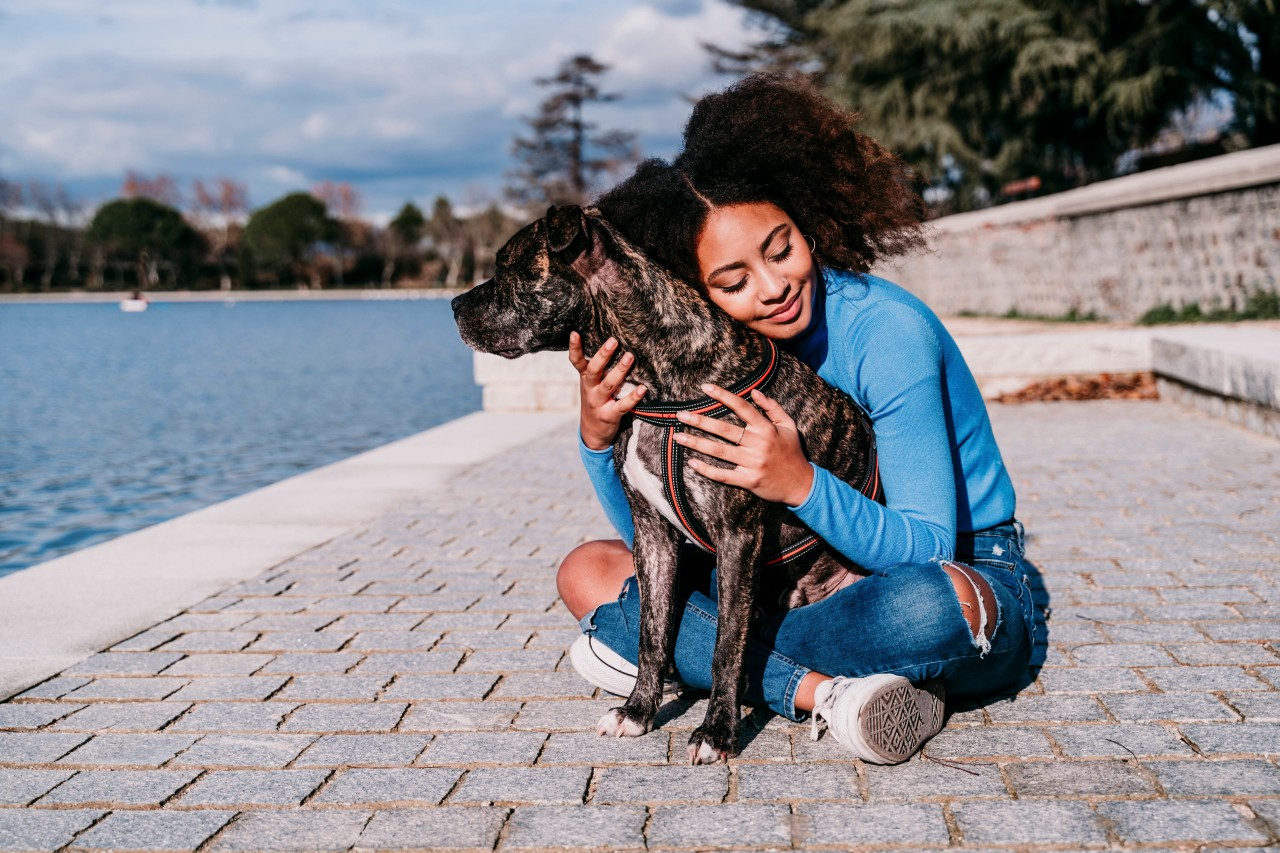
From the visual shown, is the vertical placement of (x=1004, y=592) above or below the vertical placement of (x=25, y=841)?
above

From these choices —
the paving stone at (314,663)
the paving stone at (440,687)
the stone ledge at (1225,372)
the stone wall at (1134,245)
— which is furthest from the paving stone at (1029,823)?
the stone wall at (1134,245)

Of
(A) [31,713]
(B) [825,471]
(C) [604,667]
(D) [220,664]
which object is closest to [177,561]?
(D) [220,664]

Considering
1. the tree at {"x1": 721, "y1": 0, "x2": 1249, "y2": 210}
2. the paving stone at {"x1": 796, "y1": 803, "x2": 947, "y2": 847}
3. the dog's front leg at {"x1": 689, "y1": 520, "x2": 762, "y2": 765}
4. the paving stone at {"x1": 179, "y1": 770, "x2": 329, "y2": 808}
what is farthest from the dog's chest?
the tree at {"x1": 721, "y1": 0, "x2": 1249, "y2": 210}

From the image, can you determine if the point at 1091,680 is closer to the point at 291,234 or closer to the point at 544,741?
the point at 544,741

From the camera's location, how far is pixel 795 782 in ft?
9.31

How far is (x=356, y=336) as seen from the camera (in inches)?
1561

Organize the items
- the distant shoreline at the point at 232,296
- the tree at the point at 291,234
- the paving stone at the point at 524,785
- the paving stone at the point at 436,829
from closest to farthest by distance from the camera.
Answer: the paving stone at the point at 436,829 < the paving stone at the point at 524,785 < the distant shoreline at the point at 232,296 < the tree at the point at 291,234

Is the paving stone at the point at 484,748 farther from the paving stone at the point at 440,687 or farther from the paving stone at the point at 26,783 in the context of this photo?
the paving stone at the point at 26,783

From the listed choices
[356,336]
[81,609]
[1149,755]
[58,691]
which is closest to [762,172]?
[1149,755]

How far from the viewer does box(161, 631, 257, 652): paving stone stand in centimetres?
416

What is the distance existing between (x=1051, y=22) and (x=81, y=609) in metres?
27.9

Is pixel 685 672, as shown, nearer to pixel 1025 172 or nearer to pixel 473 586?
pixel 473 586

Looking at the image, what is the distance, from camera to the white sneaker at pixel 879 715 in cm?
279

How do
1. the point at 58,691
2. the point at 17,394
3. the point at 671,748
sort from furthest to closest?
the point at 17,394 < the point at 58,691 < the point at 671,748
